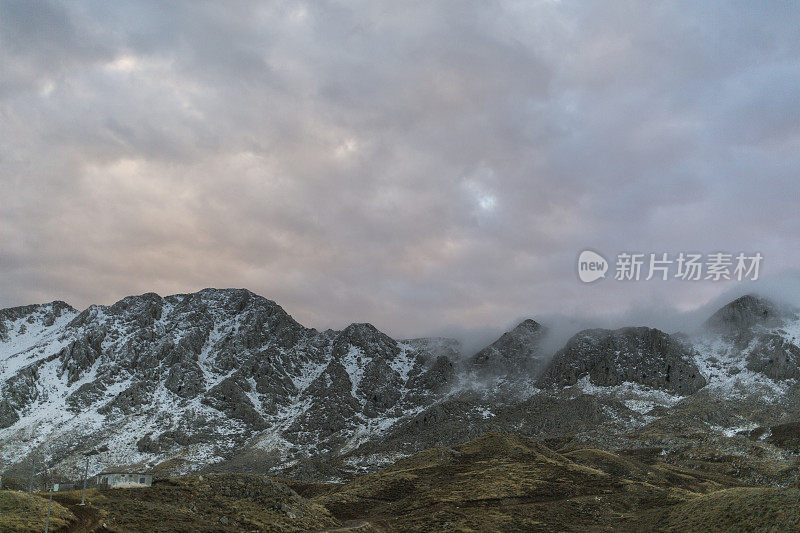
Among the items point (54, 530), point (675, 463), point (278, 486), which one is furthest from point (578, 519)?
point (675, 463)

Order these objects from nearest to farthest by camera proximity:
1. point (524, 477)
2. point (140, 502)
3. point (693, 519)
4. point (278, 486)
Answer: point (140, 502) → point (693, 519) → point (278, 486) → point (524, 477)

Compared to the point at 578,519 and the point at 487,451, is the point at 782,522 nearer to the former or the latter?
the point at 578,519

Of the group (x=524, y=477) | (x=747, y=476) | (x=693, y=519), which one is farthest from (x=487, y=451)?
(x=747, y=476)

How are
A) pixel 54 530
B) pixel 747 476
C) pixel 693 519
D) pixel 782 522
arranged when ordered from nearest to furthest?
pixel 54 530, pixel 782 522, pixel 693 519, pixel 747 476

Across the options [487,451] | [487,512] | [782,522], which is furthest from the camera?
[487,451]

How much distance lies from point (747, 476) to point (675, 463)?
1053 inches

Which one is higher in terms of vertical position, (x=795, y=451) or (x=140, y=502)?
(x=795, y=451)

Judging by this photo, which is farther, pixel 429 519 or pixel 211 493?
pixel 429 519

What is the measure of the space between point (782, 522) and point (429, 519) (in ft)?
162

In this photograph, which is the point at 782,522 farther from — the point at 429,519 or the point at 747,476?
the point at 747,476

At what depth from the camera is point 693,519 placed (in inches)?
2995

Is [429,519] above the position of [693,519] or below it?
below

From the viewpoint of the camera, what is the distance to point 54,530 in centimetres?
5688

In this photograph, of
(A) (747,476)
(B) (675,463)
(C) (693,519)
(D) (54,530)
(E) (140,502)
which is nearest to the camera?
(D) (54,530)
